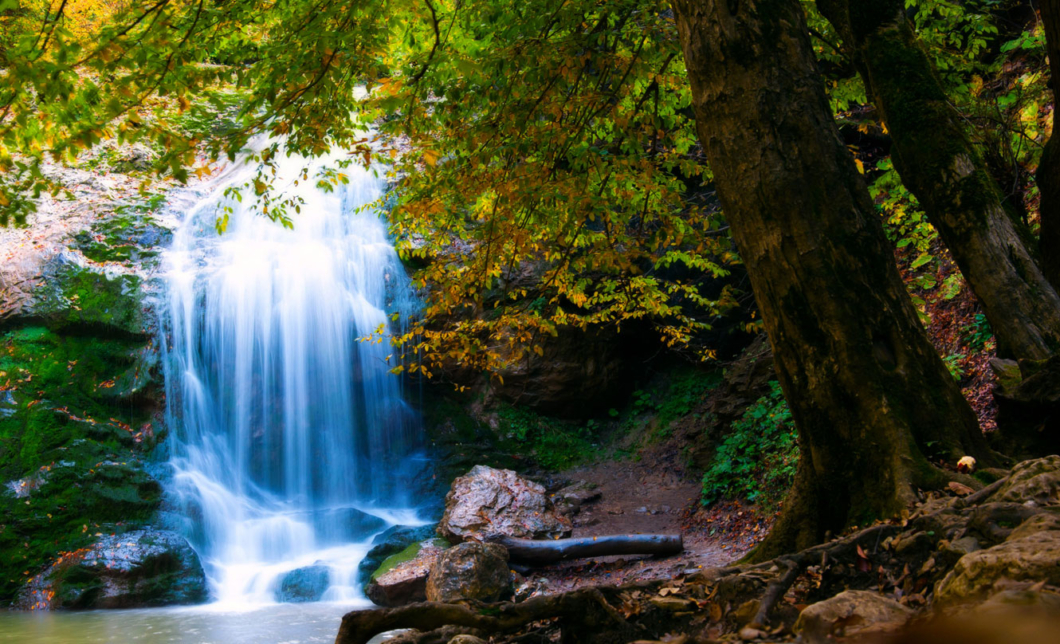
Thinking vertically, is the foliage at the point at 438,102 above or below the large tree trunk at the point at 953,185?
above

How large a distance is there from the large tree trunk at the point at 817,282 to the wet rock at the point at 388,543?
703 centimetres

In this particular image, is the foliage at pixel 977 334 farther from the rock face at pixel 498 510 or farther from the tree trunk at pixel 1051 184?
the rock face at pixel 498 510

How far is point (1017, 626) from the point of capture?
1.00 meters

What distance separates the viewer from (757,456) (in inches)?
349

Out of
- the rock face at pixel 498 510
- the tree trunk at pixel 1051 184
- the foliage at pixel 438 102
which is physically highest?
the foliage at pixel 438 102

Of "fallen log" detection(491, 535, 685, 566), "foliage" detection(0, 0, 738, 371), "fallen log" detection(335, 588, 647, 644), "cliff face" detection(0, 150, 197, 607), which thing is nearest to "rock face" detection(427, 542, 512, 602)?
"fallen log" detection(491, 535, 685, 566)

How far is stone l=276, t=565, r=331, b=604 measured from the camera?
27.6 feet

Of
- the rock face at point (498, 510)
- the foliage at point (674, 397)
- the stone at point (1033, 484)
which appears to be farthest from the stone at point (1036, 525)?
the foliage at point (674, 397)

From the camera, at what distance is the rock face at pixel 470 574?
6918 millimetres

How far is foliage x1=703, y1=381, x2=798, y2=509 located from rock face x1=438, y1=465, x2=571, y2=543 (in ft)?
7.60

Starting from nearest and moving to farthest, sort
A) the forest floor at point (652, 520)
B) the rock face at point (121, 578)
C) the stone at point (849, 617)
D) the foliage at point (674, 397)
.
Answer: the stone at point (849, 617)
the forest floor at point (652, 520)
the rock face at point (121, 578)
the foliage at point (674, 397)

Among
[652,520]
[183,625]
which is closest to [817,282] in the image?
[652,520]

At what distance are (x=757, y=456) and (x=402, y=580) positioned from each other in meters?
5.00

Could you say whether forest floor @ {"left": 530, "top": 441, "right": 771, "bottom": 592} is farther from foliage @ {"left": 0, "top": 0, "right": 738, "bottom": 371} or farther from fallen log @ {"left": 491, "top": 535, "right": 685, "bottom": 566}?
foliage @ {"left": 0, "top": 0, "right": 738, "bottom": 371}
